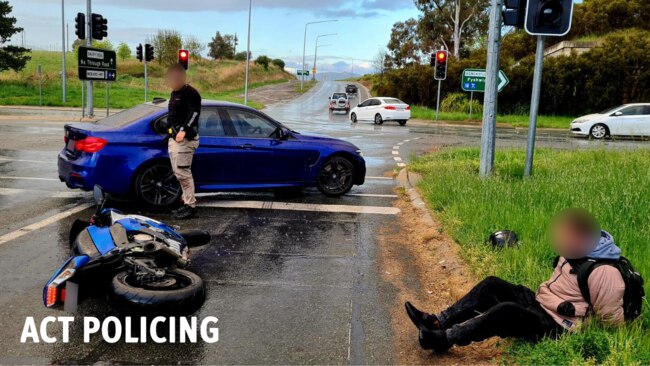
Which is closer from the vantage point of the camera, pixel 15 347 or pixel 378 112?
pixel 15 347

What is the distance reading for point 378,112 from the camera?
32.1m

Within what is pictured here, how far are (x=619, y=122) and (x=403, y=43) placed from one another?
2066 inches

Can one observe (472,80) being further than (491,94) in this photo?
Yes

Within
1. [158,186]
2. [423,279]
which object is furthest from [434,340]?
[158,186]

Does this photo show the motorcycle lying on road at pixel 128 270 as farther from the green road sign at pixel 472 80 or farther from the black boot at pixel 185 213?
the green road sign at pixel 472 80

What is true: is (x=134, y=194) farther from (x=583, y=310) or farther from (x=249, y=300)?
(x=583, y=310)

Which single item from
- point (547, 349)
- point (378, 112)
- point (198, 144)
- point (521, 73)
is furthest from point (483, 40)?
point (547, 349)

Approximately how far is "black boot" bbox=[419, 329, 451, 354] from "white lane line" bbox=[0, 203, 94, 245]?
15.4 feet

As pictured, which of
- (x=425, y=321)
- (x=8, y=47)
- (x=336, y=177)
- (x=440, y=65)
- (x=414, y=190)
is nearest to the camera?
(x=425, y=321)

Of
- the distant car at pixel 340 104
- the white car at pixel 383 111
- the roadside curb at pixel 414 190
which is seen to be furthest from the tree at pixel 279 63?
the roadside curb at pixel 414 190

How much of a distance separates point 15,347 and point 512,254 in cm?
386

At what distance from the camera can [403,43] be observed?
7431 cm

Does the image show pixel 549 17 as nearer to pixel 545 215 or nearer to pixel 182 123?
pixel 545 215

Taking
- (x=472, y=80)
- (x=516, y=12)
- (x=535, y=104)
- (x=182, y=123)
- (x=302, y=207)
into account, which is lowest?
(x=302, y=207)
